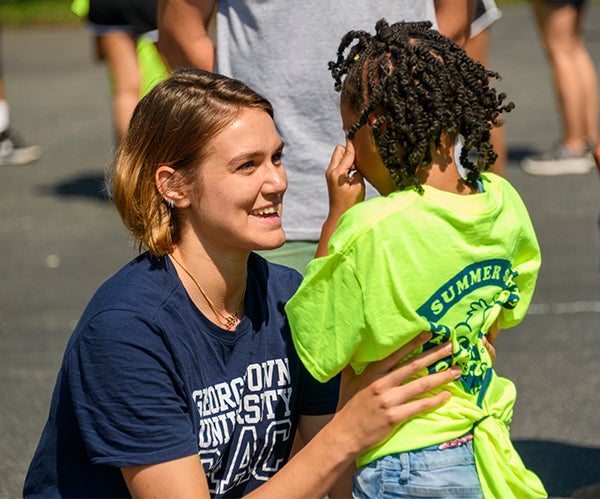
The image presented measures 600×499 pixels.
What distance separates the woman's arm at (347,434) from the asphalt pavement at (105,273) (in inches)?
30.0

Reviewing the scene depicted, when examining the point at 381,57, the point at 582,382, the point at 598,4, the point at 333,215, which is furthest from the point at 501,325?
the point at 598,4

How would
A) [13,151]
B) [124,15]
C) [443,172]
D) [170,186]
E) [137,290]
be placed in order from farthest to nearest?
[13,151], [124,15], [170,186], [137,290], [443,172]

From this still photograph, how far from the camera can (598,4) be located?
1648 centimetres

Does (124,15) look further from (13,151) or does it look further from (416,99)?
(416,99)

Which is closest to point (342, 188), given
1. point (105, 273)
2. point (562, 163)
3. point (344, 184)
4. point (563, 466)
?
point (344, 184)

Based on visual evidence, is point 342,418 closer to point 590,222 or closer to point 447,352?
point 447,352

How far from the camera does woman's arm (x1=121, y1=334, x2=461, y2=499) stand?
7.77 ft

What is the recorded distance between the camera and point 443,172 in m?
2.41

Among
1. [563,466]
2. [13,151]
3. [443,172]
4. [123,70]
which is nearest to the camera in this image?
[443,172]

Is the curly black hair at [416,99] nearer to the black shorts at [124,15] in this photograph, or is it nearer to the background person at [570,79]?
the black shorts at [124,15]

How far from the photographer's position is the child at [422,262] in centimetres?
230

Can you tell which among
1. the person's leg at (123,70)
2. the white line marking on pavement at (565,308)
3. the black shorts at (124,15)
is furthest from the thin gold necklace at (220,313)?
the person's leg at (123,70)

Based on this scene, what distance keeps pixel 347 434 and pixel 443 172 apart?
1.86 ft

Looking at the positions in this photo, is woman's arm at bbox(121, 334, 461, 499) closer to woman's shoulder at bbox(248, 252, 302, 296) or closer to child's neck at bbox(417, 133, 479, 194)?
child's neck at bbox(417, 133, 479, 194)
